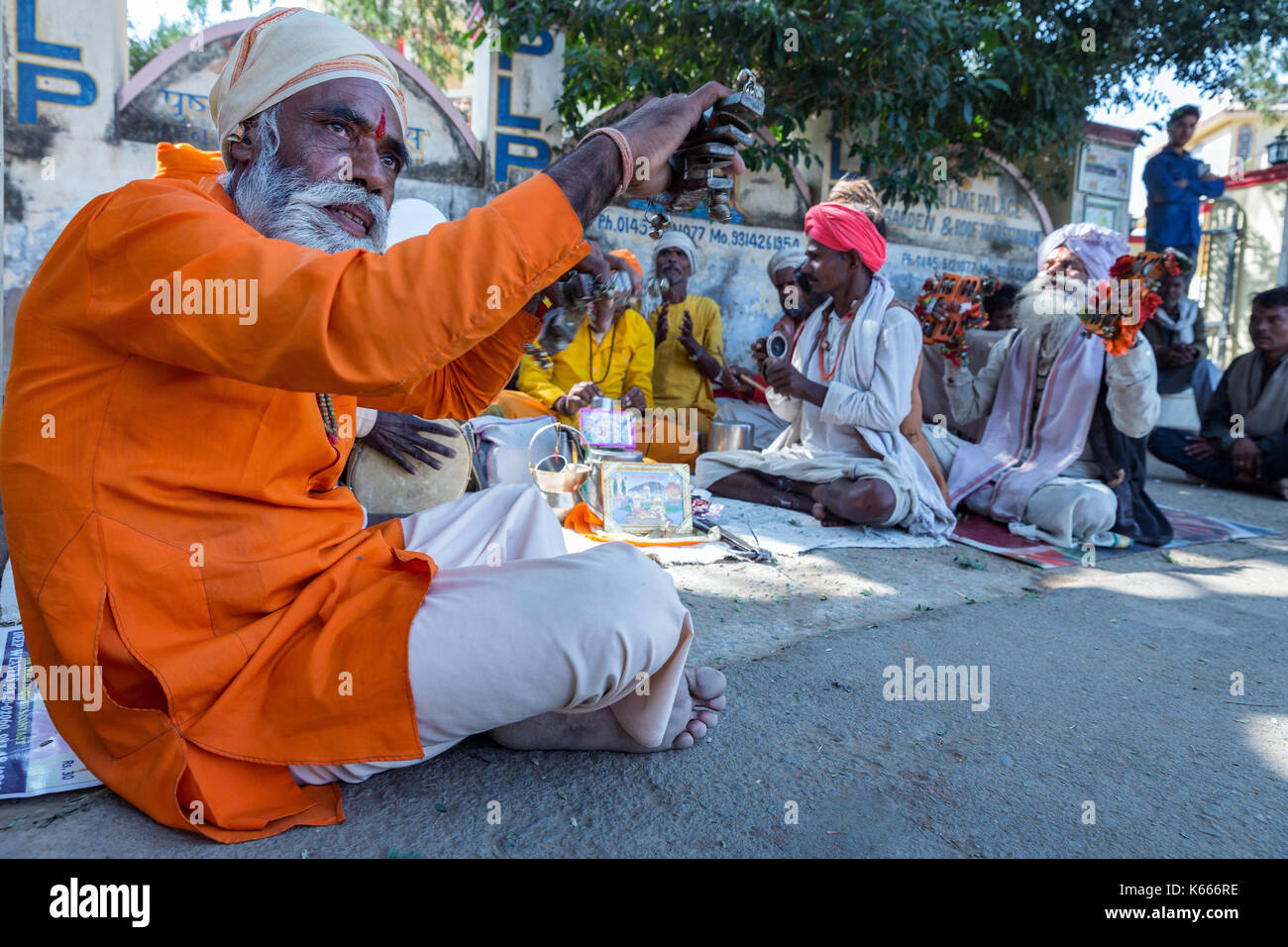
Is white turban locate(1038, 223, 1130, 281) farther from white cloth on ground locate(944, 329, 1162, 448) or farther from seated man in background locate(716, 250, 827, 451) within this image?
seated man in background locate(716, 250, 827, 451)

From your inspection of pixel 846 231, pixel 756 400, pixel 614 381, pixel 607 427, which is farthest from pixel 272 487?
pixel 756 400

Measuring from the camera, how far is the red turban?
508cm

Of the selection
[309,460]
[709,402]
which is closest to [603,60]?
[709,402]

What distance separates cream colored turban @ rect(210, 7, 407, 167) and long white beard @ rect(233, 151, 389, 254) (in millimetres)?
118

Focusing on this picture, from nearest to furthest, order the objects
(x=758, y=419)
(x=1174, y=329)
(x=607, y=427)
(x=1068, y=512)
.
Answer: (x=1068, y=512)
(x=607, y=427)
(x=1174, y=329)
(x=758, y=419)

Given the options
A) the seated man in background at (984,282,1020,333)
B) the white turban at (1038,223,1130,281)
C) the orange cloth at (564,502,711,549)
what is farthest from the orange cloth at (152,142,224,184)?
the seated man in background at (984,282,1020,333)

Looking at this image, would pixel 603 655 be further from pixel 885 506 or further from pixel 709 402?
pixel 709 402

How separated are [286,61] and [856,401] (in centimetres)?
383

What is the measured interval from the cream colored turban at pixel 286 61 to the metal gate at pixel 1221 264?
17.1 m

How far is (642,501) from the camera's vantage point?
4621mm

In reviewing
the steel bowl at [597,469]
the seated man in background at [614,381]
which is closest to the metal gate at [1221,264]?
the seated man in background at [614,381]

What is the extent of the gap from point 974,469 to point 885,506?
1148 mm

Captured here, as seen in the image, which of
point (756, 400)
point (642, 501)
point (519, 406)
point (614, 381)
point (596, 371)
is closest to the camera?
point (642, 501)

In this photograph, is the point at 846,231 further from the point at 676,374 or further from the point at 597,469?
the point at 676,374
